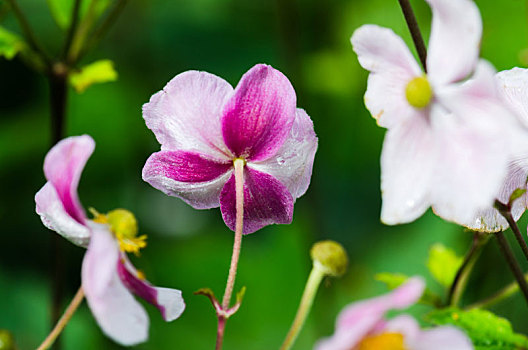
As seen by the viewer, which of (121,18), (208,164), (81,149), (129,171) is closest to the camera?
(81,149)

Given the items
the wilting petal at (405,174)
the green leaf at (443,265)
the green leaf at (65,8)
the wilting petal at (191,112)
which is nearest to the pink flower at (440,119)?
the wilting petal at (405,174)

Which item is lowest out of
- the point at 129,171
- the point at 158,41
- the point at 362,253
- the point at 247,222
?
the point at 362,253

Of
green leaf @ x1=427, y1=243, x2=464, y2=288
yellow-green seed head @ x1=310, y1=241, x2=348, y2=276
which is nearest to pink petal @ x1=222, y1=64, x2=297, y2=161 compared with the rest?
yellow-green seed head @ x1=310, y1=241, x2=348, y2=276

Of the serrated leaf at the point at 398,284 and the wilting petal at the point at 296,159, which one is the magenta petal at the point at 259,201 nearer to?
the wilting petal at the point at 296,159

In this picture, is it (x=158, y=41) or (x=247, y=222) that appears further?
(x=158, y=41)

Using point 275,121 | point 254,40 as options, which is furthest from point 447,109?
point 254,40

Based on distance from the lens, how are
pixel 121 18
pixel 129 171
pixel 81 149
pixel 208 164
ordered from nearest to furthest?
pixel 81 149, pixel 208 164, pixel 129 171, pixel 121 18

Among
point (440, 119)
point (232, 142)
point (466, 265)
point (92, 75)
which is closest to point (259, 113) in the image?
point (232, 142)

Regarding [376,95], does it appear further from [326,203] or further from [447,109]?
[326,203]
